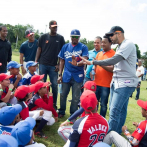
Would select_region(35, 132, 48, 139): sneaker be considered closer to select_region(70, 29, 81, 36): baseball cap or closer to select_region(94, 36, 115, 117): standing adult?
select_region(94, 36, 115, 117): standing adult

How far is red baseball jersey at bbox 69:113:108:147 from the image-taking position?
2.16m

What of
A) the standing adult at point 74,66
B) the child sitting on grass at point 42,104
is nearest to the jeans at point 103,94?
the standing adult at point 74,66

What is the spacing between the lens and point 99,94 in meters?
3.97

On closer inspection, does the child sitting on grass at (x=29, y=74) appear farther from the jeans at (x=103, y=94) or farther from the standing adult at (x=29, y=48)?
the jeans at (x=103, y=94)

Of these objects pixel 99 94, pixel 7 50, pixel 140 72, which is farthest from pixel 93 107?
pixel 140 72

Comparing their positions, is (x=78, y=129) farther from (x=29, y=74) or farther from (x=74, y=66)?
(x=29, y=74)

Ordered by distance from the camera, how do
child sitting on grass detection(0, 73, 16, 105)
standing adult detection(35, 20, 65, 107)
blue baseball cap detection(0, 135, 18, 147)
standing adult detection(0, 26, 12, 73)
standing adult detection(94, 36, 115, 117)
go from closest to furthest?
1. blue baseball cap detection(0, 135, 18, 147)
2. child sitting on grass detection(0, 73, 16, 105)
3. standing adult detection(94, 36, 115, 117)
4. standing adult detection(35, 20, 65, 107)
5. standing adult detection(0, 26, 12, 73)

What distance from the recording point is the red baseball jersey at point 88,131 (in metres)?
2.16

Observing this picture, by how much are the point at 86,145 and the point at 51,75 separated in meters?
2.82

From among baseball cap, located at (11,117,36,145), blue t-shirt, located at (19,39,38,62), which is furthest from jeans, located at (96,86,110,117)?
blue t-shirt, located at (19,39,38,62)

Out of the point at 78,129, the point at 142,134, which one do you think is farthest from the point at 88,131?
the point at 142,134

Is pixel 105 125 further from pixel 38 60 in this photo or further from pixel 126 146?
pixel 38 60

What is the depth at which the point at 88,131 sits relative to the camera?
216 centimetres

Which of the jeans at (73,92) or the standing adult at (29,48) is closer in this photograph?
the jeans at (73,92)
